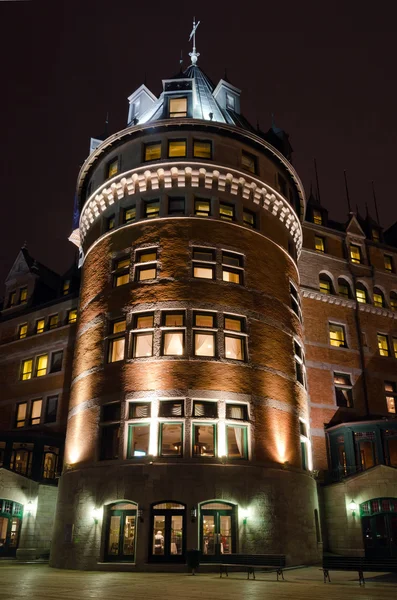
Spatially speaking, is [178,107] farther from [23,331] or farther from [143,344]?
[23,331]

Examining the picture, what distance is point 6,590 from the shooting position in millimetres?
14828

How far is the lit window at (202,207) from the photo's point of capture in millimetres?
29203

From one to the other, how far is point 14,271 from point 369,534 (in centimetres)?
3642

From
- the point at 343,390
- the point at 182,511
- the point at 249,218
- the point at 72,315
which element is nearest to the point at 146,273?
the point at 249,218

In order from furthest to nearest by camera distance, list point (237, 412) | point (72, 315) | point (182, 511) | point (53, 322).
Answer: point (53, 322) → point (72, 315) → point (237, 412) → point (182, 511)

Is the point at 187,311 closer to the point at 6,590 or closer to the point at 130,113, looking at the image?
the point at 6,590

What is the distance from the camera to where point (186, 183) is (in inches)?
1161

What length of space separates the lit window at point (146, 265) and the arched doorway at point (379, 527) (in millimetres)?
17688

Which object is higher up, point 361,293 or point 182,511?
point 361,293

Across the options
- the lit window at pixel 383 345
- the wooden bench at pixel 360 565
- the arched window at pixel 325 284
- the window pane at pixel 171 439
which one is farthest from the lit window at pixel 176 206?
the lit window at pixel 383 345

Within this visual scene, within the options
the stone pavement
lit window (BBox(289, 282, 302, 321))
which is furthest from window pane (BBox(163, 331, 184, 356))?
the stone pavement

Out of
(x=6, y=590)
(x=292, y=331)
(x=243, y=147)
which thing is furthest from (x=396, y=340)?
(x=6, y=590)

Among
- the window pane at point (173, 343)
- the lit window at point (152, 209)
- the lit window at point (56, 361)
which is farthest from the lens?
the lit window at point (56, 361)

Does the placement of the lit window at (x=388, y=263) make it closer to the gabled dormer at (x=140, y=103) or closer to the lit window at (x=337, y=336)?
the lit window at (x=337, y=336)
